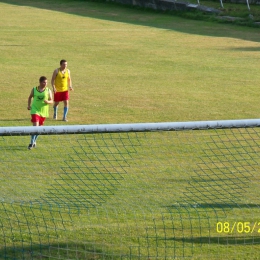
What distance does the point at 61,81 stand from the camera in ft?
60.7

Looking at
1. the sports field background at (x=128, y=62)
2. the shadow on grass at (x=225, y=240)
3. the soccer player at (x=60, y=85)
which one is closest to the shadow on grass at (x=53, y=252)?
the shadow on grass at (x=225, y=240)

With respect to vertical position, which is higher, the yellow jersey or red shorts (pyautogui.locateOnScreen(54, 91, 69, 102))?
the yellow jersey

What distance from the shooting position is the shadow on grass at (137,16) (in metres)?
36.4

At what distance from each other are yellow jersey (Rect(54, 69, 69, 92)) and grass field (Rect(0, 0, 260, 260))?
899 mm

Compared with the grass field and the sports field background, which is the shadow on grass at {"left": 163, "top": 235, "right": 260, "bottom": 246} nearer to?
the grass field

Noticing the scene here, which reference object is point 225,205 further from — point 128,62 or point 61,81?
point 128,62

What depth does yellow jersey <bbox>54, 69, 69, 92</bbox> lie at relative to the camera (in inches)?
726

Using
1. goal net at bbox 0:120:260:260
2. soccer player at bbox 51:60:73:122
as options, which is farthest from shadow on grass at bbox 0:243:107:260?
soccer player at bbox 51:60:73:122

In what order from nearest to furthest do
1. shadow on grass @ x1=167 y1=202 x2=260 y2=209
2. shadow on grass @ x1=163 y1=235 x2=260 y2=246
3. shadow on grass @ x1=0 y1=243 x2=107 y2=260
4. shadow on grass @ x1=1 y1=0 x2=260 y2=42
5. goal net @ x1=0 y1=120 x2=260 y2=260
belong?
shadow on grass @ x1=0 y1=243 x2=107 y2=260
goal net @ x1=0 y1=120 x2=260 y2=260
shadow on grass @ x1=163 y1=235 x2=260 y2=246
shadow on grass @ x1=167 y1=202 x2=260 y2=209
shadow on grass @ x1=1 y1=0 x2=260 y2=42

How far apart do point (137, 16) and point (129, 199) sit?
104 feet

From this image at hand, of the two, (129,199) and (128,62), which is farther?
(128,62)

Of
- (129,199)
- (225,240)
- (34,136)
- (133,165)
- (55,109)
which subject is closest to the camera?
(225,240)

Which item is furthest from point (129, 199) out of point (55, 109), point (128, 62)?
point (128, 62)

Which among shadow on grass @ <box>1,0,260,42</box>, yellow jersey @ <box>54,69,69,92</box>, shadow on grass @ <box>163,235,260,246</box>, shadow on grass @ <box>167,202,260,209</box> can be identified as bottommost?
shadow on grass @ <box>163,235,260,246</box>
